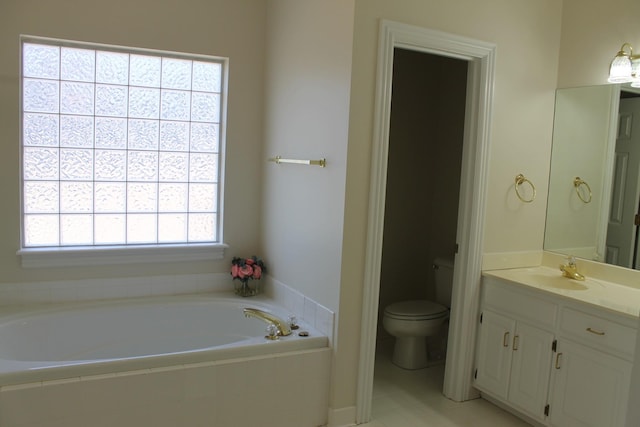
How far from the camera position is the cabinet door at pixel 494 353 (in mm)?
2896

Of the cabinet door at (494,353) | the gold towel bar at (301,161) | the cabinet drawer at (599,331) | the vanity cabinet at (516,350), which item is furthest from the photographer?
the cabinet door at (494,353)

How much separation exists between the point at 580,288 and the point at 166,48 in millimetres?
2825

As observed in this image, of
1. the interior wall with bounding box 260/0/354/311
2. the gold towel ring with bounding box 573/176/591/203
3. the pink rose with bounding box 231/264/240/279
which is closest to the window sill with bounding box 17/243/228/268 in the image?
the pink rose with bounding box 231/264/240/279

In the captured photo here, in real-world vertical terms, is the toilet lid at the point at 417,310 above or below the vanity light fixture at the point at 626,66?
below

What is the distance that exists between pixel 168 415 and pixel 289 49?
7.15 ft

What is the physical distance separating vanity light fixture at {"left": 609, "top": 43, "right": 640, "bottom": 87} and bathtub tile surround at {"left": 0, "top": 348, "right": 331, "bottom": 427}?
2.19m

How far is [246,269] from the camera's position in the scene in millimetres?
3498

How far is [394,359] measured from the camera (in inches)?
145

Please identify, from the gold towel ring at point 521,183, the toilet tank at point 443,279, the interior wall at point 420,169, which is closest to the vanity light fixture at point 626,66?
the gold towel ring at point 521,183

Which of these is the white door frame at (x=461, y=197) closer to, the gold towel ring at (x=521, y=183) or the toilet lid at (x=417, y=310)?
the gold towel ring at (x=521, y=183)

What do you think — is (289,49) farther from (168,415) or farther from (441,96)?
(168,415)

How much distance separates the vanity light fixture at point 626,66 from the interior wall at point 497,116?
0.41 m

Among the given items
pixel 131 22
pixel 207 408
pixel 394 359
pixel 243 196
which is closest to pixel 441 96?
pixel 243 196

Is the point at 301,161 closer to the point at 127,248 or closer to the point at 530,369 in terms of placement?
the point at 127,248
